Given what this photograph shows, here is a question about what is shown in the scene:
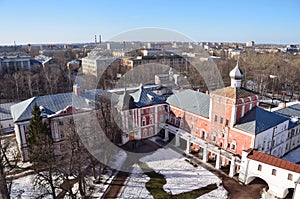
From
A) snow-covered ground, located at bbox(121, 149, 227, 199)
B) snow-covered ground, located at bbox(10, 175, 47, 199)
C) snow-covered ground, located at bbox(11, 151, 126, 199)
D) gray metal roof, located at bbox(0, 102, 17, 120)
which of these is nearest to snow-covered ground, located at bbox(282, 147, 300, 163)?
snow-covered ground, located at bbox(121, 149, 227, 199)

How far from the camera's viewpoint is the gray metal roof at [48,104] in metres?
20.0

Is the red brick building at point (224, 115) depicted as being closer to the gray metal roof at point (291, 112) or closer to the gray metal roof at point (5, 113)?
the gray metal roof at point (291, 112)

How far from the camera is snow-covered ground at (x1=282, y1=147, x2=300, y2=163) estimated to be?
20.9 metres

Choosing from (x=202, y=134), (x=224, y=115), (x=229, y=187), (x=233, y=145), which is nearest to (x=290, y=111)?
(x=233, y=145)

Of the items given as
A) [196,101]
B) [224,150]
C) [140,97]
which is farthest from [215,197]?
[140,97]

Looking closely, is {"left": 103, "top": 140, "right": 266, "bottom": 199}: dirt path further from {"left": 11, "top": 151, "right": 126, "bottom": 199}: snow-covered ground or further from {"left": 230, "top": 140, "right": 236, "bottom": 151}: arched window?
{"left": 230, "top": 140, "right": 236, "bottom": 151}: arched window

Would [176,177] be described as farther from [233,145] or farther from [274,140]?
[274,140]

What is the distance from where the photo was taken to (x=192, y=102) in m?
23.6

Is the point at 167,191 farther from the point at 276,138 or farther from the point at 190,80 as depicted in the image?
the point at 190,80

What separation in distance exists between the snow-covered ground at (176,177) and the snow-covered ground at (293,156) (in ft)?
27.1

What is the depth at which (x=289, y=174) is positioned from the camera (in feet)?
49.5

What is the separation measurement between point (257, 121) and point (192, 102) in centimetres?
706

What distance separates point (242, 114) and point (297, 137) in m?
8.83

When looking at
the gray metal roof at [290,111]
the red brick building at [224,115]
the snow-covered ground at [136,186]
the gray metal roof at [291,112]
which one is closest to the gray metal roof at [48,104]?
the snow-covered ground at [136,186]
